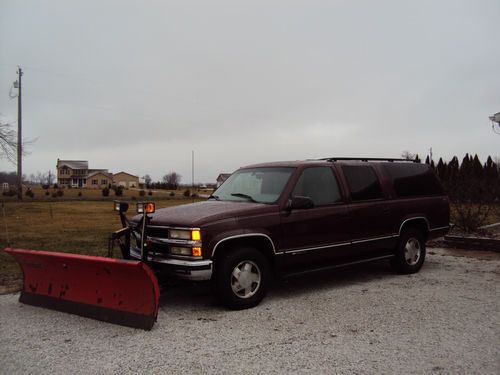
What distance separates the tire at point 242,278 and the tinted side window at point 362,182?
206cm

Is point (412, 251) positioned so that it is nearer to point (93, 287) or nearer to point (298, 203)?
point (298, 203)

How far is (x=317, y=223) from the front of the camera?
6363 mm

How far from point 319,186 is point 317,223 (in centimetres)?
60

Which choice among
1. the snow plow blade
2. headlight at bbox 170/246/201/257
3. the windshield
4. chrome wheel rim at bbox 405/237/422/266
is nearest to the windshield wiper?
the windshield

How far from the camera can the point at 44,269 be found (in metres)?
5.84

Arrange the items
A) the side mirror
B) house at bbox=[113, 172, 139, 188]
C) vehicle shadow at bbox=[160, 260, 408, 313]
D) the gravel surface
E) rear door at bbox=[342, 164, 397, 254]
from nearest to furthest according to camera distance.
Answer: the gravel surface < vehicle shadow at bbox=[160, 260, 408, 313] < the side mirror < rear door at bbox=[342, 164, 397, 254] < house at bbox=[113, 172, 139, 188]

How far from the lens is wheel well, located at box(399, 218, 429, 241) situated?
302 inches

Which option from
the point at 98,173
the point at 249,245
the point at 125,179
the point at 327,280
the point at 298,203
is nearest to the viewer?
the point at 249,245

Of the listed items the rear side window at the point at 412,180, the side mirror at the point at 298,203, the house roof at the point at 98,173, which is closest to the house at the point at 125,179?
the house roof at the point at 98,173

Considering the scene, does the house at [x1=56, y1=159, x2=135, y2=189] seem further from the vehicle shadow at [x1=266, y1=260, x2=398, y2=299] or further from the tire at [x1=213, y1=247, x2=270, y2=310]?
the tire at [x1=213, y1=247, x2=270, y2=310]

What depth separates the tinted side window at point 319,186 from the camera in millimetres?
6438

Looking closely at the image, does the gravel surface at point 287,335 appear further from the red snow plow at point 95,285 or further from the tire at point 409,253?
the tire at point 409,253

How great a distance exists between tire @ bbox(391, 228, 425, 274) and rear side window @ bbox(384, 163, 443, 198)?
0.69 m

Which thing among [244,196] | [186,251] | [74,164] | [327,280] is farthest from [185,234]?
[74,164]
